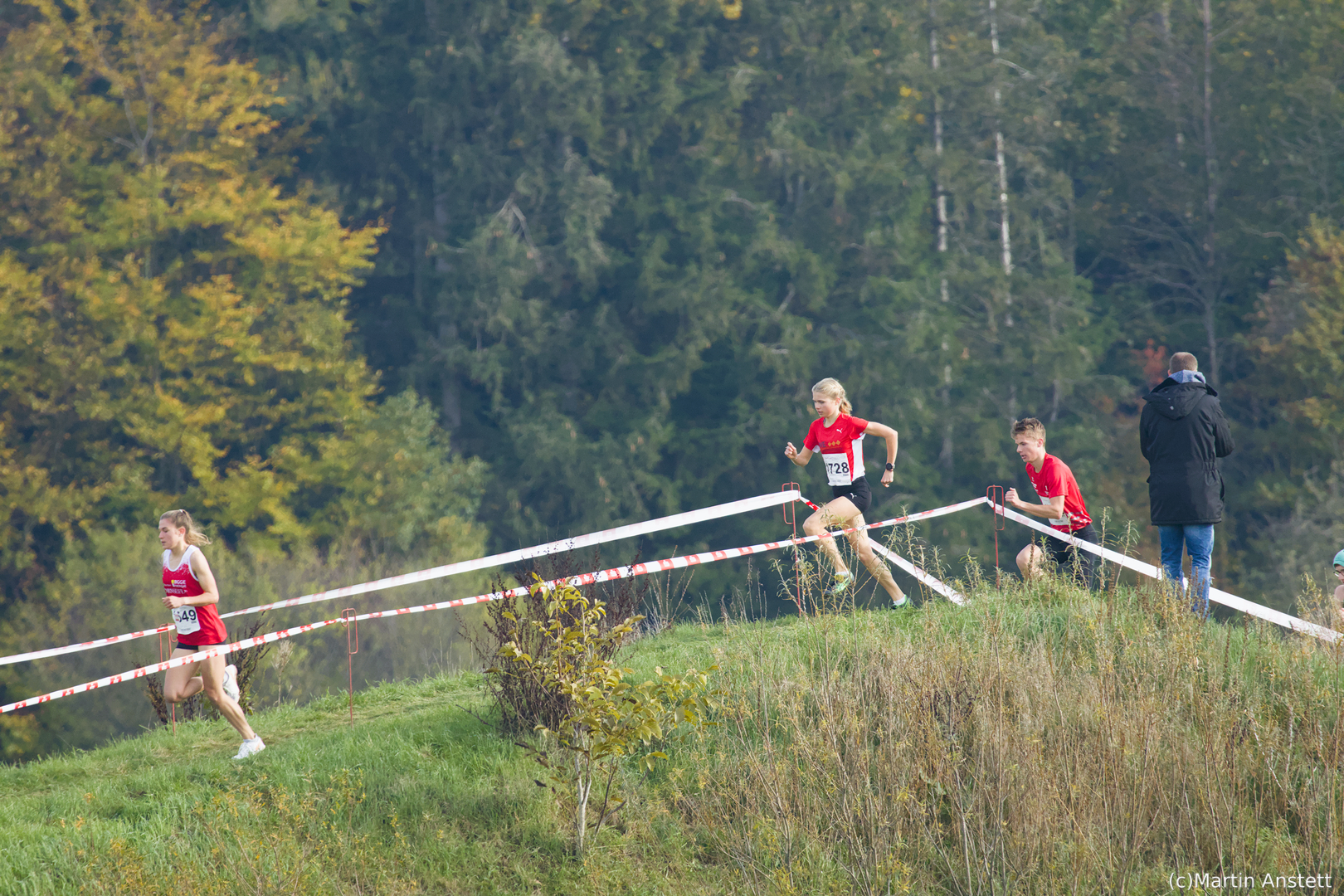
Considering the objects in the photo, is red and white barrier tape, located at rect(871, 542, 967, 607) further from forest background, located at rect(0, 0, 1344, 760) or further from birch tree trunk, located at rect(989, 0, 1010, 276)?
birch tree trunk, located at rect(989, 0, 1010, 276)

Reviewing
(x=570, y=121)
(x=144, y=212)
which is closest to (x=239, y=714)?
(x=144, y=212)

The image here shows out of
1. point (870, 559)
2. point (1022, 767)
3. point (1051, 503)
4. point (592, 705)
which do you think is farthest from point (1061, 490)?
point (592, 705)

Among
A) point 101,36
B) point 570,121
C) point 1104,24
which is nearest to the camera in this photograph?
point 101,36

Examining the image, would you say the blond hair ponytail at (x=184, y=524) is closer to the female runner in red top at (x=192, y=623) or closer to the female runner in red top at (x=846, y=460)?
the female runner in red top at (x=192, y=623)

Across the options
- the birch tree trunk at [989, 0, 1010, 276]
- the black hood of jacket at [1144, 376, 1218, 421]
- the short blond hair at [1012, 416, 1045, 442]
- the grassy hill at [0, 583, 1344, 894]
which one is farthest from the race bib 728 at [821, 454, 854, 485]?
the birch tree trunk at [989, 0, 1010, 276]

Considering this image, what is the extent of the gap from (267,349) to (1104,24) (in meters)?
20.7

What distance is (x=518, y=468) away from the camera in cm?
3183

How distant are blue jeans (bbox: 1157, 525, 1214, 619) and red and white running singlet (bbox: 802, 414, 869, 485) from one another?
6.47 ft

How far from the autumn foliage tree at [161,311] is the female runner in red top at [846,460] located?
20657 millimetres

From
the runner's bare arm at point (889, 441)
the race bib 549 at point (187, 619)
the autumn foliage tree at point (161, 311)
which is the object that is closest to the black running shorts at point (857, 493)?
the runner's bare arm at point (889, 441)

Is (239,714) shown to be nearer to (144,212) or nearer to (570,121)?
(144,212)

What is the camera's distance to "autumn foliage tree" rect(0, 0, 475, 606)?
2772cm

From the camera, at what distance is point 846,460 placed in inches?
374

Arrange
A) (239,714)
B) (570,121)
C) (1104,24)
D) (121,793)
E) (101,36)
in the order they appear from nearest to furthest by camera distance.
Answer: (121,793)
(239,714)
(101,36)
(570,121)
(1104,24)
